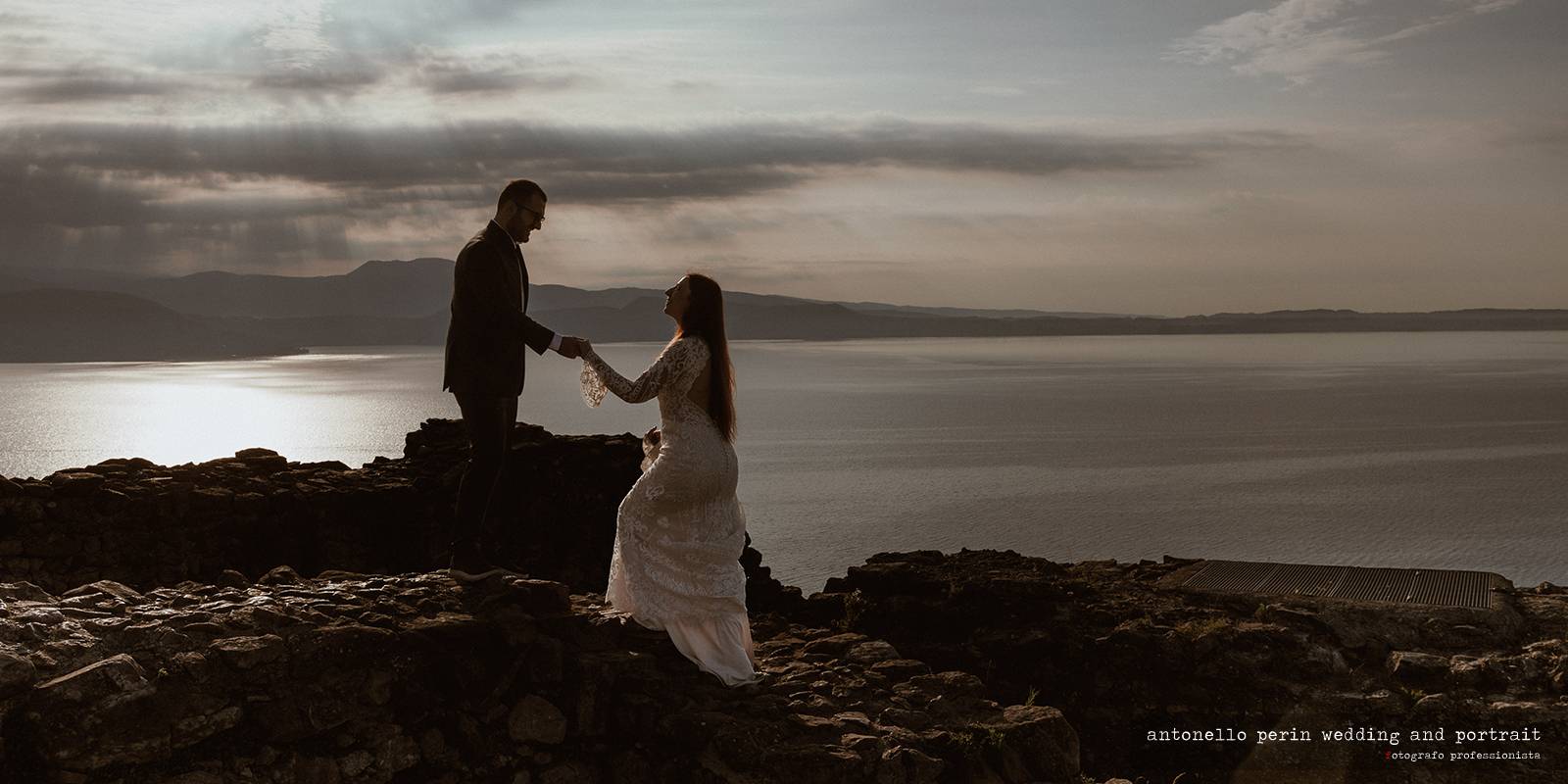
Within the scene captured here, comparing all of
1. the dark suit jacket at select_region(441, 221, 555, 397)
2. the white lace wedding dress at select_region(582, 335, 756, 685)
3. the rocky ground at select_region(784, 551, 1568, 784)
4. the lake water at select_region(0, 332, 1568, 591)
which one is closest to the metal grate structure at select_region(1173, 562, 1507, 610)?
the rocky ground at select_region(784, 551, 1568, 784)

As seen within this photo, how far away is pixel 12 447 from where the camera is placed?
2581 inches

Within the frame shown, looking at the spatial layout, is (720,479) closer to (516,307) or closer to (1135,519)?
(516,307)

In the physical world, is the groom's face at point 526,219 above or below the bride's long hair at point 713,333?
above

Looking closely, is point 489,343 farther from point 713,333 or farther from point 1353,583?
point 1353,583

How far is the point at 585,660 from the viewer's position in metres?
7.68

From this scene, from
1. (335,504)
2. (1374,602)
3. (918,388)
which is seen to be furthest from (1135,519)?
(918,388)

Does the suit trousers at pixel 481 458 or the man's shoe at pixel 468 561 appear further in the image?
the man's shoe at pixel 468 561

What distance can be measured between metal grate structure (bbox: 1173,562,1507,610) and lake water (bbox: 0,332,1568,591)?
16.7 m

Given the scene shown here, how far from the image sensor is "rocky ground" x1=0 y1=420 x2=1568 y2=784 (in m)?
6.73

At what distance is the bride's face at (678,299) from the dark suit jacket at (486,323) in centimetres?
95

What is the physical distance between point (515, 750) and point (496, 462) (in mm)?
2165

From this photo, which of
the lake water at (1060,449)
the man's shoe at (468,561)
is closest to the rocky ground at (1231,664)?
the man's shoe at (468,561)

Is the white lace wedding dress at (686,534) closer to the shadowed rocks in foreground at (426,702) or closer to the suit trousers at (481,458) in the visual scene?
the shadowed rocks in foreground at (426,702)

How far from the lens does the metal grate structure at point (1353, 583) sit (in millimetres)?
12945
